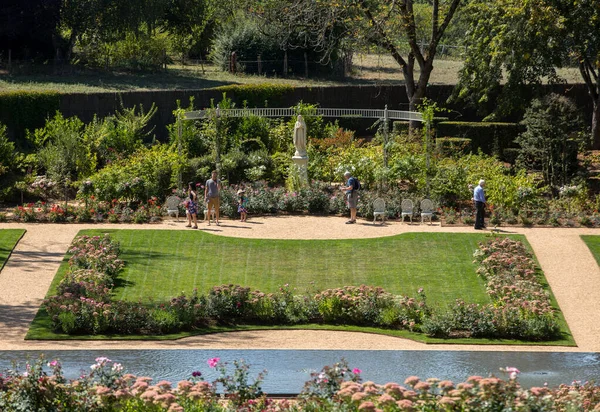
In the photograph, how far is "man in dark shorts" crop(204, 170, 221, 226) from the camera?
22859 millimetres

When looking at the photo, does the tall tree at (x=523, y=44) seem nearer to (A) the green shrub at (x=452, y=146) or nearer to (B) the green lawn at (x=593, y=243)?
(A) the green shrub at (x=452, y=146)

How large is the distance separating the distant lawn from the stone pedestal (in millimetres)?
6738

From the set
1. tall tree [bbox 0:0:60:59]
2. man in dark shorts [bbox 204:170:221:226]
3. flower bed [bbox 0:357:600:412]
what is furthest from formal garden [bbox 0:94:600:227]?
flower bed [bbox 0:357:600:412]

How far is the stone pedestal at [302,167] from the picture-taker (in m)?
25.4

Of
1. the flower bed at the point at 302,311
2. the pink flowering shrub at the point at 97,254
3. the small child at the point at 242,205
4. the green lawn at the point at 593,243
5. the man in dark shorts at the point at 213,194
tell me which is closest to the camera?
the flower bed at the point at 302,311

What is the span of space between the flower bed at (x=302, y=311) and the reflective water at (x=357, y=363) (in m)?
1.26

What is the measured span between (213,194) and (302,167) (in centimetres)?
324

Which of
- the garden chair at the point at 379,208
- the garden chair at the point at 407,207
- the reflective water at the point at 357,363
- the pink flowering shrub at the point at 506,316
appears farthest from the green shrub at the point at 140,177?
the reflective water at the point at 357,363

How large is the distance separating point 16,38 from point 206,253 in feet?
73.8

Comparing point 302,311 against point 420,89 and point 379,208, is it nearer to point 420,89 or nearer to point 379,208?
point 379,208

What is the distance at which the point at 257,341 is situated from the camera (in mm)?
16125

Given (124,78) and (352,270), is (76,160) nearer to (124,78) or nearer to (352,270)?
(352,270)

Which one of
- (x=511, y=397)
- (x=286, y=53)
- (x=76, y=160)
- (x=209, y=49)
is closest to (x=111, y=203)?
(x=76, y=160)

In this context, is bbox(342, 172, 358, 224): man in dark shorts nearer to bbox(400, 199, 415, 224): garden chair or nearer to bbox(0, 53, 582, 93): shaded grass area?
bbox(400, 199, 415, 224): garden chair
